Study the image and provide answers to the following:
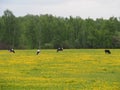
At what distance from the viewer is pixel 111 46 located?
493 ft

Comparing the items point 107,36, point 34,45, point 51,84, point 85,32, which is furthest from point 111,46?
point 51,84

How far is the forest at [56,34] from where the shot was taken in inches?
6053

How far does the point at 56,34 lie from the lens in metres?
164

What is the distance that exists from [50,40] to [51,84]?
462 feet

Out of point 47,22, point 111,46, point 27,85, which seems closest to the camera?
point 27,85

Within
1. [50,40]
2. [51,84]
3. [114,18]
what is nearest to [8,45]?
[50,40]

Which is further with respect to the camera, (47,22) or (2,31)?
(47,22)

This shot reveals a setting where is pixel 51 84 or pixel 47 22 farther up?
pixel 47 22

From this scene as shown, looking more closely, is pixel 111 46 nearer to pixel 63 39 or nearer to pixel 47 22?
pixel 63 39

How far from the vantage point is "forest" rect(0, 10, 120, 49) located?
153750mm

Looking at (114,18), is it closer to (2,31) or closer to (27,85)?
(2,31)

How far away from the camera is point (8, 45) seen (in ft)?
500

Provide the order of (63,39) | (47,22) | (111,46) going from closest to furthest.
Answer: (111,46)
(63,39)
(47,22)

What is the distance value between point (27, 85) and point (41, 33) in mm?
144730
